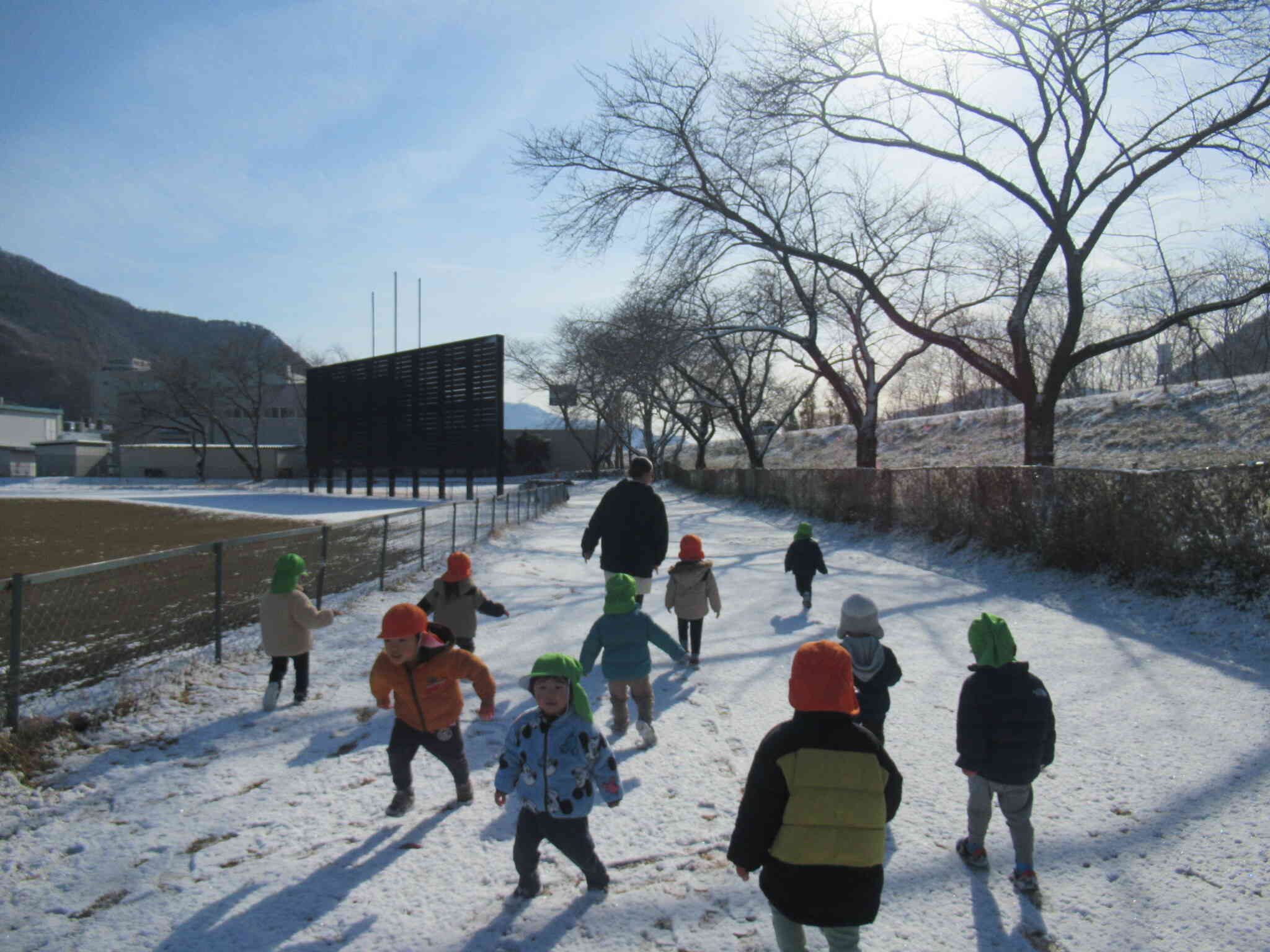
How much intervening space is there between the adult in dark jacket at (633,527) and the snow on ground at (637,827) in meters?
0.91

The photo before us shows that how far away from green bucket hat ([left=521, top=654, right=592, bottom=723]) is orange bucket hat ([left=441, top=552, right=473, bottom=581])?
2726 mm

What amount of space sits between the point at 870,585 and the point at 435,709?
793 centimetres

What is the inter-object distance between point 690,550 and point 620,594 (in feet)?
5.44

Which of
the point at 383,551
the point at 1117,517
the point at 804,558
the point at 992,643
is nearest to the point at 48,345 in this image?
the point at 383,551

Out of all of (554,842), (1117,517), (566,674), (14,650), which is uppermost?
(1117,517)

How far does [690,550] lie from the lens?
614 centimetres

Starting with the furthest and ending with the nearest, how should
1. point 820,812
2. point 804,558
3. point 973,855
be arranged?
point 804,558
point 973,855
point 820,812

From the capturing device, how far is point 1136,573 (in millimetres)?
8469

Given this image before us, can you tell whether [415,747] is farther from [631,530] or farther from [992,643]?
[631,530]

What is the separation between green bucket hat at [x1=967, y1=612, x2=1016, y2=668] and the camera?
307 cm

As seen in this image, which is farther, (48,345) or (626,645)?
(48,345)

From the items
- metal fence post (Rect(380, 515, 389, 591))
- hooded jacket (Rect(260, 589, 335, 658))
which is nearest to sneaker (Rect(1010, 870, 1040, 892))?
hooded jacket (Rect(260, 589, 335, 658))

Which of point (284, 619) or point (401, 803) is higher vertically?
point (284, 619)

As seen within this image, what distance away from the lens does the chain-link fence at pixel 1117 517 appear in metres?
7.34
